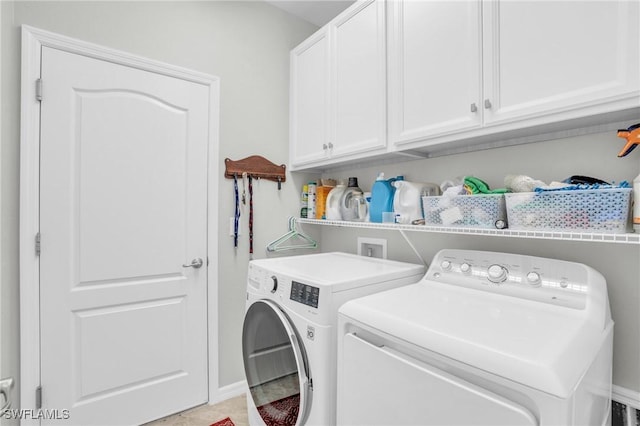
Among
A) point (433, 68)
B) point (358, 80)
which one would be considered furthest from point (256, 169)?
point (433, 68)

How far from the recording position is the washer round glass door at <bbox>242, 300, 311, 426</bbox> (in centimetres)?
138

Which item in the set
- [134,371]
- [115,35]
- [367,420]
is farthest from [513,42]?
[134,371]

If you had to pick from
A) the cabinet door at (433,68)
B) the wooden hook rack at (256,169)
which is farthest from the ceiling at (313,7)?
the wooden hook rack at (256,169)

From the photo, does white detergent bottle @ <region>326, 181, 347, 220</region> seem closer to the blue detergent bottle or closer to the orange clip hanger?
the blue detergent bottle

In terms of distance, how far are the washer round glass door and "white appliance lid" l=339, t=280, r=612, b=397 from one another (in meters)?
0.39

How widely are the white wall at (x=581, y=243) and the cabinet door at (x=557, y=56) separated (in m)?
0.30

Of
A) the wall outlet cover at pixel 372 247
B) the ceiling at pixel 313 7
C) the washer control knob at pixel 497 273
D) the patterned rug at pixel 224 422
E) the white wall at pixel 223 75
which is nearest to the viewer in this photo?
the washer control knob at pixel 497 273

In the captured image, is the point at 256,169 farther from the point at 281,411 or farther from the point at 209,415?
the point at 209,415

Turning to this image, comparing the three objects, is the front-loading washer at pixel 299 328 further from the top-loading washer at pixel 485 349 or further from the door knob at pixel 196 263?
the door knob at pixel 196 263

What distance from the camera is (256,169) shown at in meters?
2.32

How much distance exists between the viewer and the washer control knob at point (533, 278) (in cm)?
121

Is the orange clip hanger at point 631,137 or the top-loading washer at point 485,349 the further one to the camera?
the orange clip hanger at point 631,137

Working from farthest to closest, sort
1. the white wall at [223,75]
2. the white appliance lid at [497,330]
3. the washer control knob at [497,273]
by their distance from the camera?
1. the white wall at [223,75]
2. the washer control knob at [497,273]
3. the white appliance lid at [497,330]

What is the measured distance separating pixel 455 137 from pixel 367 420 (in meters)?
1.17
